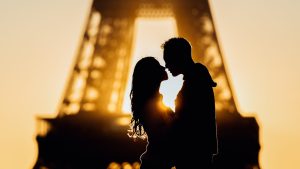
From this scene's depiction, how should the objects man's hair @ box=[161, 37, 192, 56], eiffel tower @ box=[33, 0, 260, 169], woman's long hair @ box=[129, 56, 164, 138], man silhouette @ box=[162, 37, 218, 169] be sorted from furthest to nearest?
eiffel tower @ box=[33, 0, 260, 169]
woman's long hair @ box=[129, 56, 164, 138]
man's hair @ box=[161, 37, 192, 56]
man silhouette @ box=[162, 37, 218, 169]

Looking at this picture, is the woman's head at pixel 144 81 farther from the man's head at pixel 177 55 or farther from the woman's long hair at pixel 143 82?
the man's head at pixel 177 55

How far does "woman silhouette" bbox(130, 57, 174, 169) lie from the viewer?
3.02 meters

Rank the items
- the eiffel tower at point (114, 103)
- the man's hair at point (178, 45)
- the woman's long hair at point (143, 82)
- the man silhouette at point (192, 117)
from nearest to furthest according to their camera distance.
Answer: the man silhouette at point (192, 117) < the man's hair at point (178, 45) < the woman's long hair at point (143, 82) < the eiffel tower at point (114, 103)

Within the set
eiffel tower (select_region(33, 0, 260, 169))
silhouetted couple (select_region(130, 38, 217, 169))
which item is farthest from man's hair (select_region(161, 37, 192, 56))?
eiffel tower (select_region(33, 0, 260, 169))

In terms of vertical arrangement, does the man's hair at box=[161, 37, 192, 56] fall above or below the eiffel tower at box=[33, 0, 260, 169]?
below

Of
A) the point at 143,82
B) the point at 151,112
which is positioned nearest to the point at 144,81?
the point at 143,82

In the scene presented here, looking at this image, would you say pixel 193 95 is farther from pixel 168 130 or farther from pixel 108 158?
pixel 108 158

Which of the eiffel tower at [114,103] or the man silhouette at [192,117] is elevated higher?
the eiffel tower at [114,103]

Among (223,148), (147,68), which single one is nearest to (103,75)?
(223,148)

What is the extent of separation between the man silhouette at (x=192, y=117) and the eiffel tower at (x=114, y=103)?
10.2m

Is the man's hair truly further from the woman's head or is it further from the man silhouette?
the woman's head

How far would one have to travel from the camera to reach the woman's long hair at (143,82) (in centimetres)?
315

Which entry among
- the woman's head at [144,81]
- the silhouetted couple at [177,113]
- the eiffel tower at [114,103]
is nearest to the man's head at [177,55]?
the silhouetted couple at [177,113]

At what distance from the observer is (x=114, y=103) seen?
1714 centimetres
